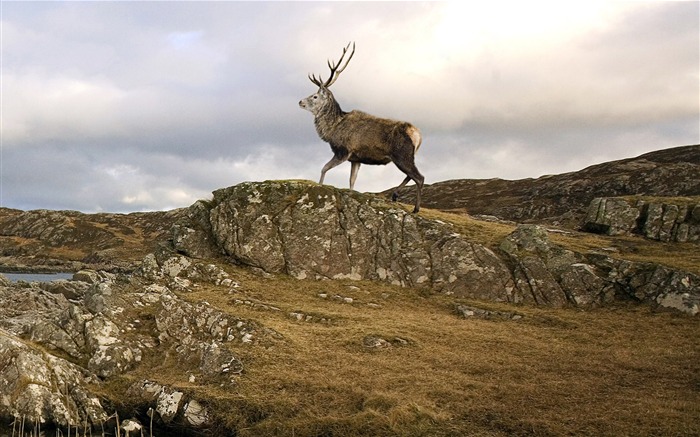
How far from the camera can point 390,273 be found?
30156mm

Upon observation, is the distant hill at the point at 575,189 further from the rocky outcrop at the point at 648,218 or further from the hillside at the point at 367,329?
the hillside at the point at 367,329

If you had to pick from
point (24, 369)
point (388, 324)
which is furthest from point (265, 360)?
point (24, 369)

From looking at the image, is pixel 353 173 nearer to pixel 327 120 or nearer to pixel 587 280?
pixel 327 120

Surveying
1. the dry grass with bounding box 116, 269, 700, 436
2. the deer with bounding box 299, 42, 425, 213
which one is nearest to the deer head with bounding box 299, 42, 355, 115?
the deer with bounding box 299, 42, 425, 213

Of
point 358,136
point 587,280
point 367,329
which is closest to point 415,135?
point 358,136

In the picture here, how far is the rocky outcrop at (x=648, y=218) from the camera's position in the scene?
35.0m

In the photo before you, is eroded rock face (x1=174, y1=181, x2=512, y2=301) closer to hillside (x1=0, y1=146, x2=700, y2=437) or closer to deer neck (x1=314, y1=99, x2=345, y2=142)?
hillside (x1=0, y1=146, x2=700, y2=437)

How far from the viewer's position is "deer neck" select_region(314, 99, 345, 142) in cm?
3359

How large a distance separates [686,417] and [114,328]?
20.1 m

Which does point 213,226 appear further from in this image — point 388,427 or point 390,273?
point 388,427

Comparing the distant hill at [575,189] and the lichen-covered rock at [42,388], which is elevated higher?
the distant hill at [575,189]

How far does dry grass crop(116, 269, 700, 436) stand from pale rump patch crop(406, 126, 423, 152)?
10.5 metres

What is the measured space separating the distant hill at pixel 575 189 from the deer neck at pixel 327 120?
59019 mm

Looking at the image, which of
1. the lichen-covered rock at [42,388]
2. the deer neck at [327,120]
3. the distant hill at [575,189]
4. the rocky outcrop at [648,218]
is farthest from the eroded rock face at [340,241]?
the distant hill at [575,189]
